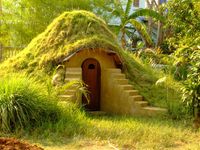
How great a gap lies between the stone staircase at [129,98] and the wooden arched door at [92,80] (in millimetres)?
483

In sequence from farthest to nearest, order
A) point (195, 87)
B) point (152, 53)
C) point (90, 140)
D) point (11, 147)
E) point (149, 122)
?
point (152, 53)
point (149, 122)
point (195, 87)
point (90, 140)
point (11, 147)

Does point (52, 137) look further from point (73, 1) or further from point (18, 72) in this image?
point (73, 1)

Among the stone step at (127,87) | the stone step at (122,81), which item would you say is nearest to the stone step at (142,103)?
the stone step at (127,87)

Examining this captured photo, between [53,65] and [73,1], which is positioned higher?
[73,1]

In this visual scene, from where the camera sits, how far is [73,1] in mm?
19000

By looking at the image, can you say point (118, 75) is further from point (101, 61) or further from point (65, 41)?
point (65, 41)

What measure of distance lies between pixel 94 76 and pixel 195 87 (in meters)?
4.08

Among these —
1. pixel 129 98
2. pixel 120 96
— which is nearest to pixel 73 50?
pixel 120 96

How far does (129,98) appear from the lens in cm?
1137

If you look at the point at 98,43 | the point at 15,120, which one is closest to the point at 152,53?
the point at 98,43

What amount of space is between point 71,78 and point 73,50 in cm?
96

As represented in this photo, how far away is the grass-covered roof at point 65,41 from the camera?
11492 millimetres

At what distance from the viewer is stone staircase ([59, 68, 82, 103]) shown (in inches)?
400

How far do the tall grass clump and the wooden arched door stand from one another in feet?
11.1
